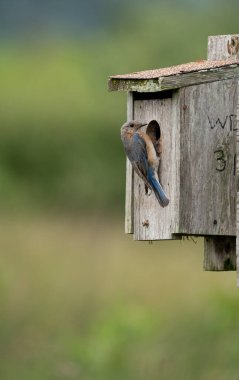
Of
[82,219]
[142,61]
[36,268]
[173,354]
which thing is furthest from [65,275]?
[142,61]

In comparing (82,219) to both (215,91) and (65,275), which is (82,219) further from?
(215,91)

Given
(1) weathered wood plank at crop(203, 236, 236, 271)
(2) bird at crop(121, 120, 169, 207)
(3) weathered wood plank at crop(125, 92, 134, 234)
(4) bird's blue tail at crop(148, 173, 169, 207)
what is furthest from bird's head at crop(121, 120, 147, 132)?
(1) weathered wood plank at crop(203, 236, 236, 271)

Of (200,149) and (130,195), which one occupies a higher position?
(200,149)

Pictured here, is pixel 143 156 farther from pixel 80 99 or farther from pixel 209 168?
pixel 80 99

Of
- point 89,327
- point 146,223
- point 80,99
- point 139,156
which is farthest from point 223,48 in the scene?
point 80,99

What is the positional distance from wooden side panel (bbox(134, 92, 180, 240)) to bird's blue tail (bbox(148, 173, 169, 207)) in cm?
2

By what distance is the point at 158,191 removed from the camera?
5.55m

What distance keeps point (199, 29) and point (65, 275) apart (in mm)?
14969

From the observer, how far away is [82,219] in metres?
13.5

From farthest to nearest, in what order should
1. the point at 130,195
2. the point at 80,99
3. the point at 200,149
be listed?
1. the point at 80,99
2. the point at 130,195
3. the point at 200,149

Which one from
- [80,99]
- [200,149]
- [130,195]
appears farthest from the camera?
[80,99]

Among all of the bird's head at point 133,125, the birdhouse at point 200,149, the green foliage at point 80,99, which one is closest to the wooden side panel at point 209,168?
the birdhouse at point 200,149

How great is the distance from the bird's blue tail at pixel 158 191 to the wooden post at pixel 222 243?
0.36 m

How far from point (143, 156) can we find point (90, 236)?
5.38m
